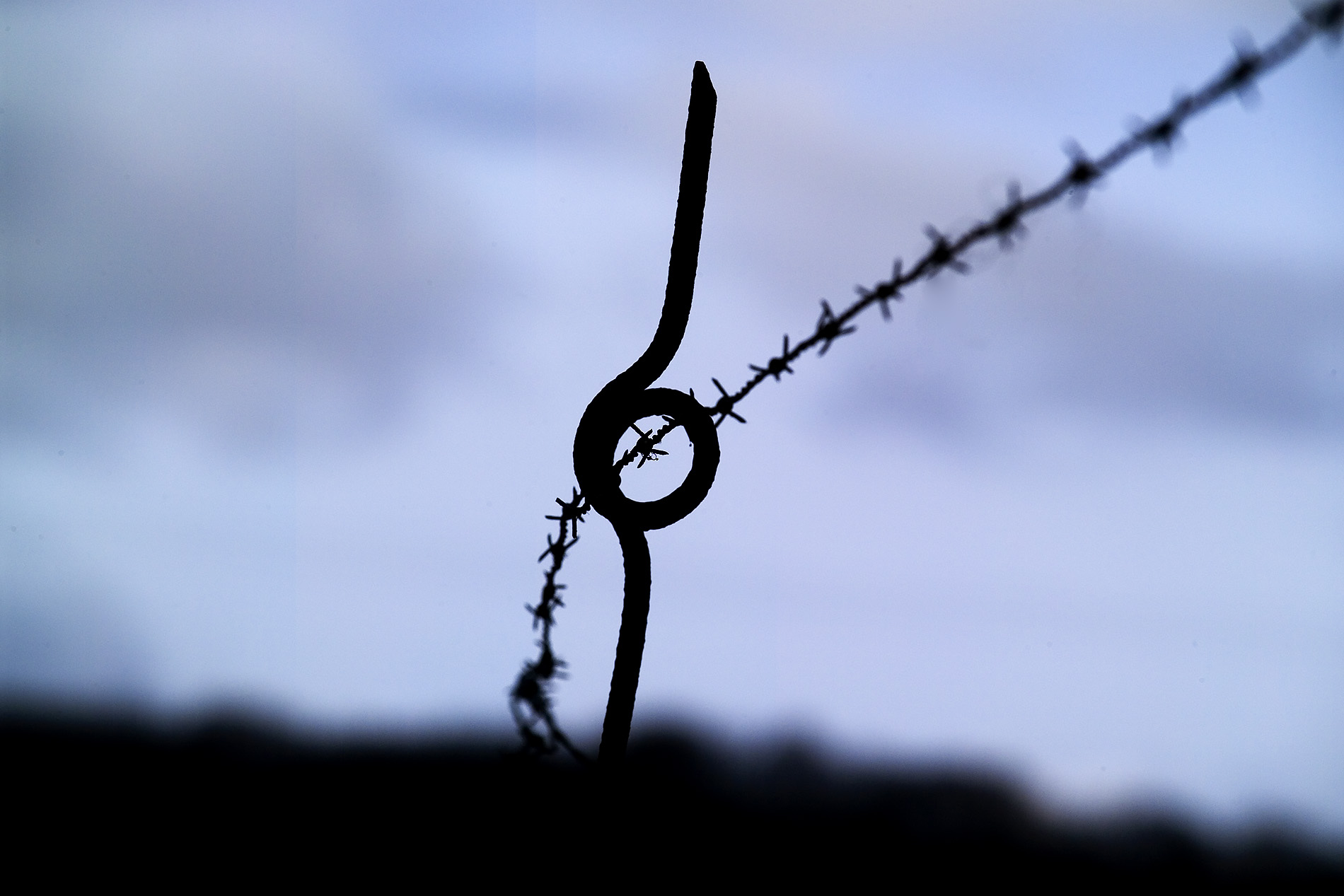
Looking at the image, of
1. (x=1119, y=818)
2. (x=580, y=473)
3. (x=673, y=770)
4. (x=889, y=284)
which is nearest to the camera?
(x=889, y=284)

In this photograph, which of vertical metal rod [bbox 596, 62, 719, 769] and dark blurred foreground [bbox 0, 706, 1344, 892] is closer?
vertical metal rod [bbox 596, 62, 719, 769]

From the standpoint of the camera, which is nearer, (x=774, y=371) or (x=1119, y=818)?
(x=774, y=371)

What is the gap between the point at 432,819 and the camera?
4805 mm

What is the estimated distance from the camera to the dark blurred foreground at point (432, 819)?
695cm

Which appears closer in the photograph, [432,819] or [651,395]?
[651,395]

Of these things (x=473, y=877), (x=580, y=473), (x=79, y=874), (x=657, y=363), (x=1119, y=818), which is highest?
(x=1119, y=818)

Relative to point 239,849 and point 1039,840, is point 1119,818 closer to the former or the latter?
point 1039,840

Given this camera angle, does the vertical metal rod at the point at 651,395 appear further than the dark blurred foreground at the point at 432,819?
No

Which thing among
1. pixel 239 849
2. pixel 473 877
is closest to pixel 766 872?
pixel 239 849

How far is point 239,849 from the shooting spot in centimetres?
766

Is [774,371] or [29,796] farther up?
[774,371]

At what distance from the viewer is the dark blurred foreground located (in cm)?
695

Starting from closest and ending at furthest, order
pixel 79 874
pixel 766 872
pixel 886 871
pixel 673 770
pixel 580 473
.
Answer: pixel 580 473
pixel 673 770
pixel 766 872
pixel 79 874
pixel 886 871

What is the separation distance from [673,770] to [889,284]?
6234mm
